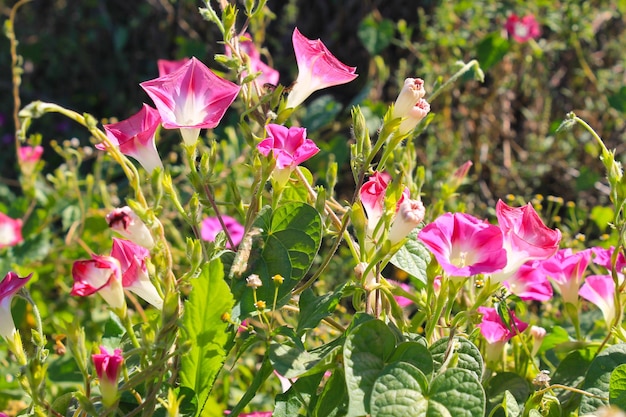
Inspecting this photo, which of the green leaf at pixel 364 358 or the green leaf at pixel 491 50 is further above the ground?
the green leaf at pixel 364 358

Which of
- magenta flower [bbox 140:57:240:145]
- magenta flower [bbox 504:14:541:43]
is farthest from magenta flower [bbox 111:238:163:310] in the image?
magenta flower [bbox 504:14:541:43]

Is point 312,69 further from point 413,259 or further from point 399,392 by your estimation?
point 399,392

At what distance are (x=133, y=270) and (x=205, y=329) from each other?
0.12m

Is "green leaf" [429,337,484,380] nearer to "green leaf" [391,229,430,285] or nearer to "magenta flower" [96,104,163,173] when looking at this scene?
"green leaf" [391,229,430,285]

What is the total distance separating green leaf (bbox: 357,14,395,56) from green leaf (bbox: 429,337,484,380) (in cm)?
184

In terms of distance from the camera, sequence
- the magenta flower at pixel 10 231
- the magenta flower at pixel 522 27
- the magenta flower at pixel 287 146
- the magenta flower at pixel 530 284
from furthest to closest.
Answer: the magenta flower at pixel 522 27
the magenta flower at pixel 10 231
the magenta flower at pixel 530 284
the magenta flower at pixel 287 146

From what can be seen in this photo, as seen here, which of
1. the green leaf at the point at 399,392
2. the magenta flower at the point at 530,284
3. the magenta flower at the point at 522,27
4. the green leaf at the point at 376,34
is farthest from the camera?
the green leaf at the point at 376,34

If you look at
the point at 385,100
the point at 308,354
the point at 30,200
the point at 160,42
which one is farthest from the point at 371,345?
the point at 160,42

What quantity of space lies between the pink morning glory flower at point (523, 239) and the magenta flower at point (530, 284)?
3.9 inches

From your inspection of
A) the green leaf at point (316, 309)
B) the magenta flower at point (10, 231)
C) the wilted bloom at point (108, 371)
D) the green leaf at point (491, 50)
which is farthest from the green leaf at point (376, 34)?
the wilted bloom at point (108, 371)

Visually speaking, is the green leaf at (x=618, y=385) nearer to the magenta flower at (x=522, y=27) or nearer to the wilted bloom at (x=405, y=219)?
the wilted bloom at (x=405, y=219)

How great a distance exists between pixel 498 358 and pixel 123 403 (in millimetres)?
406

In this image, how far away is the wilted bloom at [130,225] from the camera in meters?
0.71

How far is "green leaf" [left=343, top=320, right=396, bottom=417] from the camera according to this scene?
2.11ft
